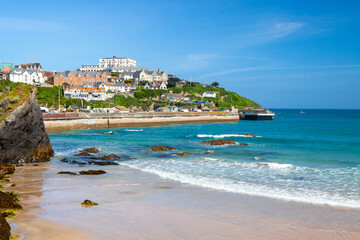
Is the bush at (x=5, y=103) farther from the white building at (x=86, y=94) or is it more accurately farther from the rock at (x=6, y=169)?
the white building at (x=86, y=94)

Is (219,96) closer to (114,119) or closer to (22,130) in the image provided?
(114,119)

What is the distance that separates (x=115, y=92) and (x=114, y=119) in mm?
45978

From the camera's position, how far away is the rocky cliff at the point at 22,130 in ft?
58.2

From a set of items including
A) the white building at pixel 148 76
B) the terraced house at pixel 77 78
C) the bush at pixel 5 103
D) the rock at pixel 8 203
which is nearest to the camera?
the rock at pixel 8 203

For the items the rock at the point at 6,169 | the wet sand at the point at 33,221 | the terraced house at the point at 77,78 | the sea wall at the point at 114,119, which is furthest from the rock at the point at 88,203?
the terraced house at the point at 77,78

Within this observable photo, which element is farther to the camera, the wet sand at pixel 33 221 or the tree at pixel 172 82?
the tree at pixel 172 82

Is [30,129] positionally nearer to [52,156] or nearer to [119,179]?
[52,156]

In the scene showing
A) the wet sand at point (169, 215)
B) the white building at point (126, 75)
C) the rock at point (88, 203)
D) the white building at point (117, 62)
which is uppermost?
the white building at point (117, 62)

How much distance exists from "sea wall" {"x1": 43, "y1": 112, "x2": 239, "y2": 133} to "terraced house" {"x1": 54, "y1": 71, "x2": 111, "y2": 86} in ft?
159

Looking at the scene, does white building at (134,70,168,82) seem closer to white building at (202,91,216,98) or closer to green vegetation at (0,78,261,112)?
green vegetation at (0,78,261,112)

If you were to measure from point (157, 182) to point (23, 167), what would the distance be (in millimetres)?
8019

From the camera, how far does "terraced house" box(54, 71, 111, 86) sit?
99019 millimetres

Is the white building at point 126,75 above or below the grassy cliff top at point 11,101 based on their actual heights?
above

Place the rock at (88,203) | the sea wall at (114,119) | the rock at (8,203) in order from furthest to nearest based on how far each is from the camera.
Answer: the sea wall at (114,119) < the rock at (88,203) < the rock at (8,203)
